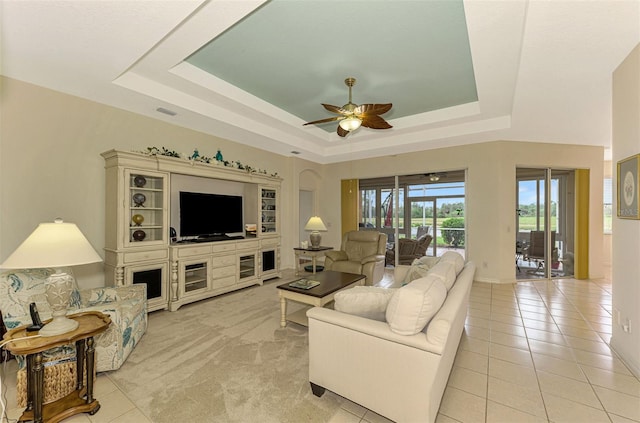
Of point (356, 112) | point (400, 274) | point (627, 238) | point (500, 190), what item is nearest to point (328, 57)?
point (356, 112)

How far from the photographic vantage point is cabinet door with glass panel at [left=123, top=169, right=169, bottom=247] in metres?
3.39

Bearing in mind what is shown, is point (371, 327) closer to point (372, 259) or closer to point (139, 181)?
point (372, 259)

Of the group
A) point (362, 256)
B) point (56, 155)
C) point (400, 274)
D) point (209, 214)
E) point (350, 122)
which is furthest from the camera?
point (362, 256)

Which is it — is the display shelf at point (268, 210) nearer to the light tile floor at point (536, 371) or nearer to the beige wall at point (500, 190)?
the beige wall at point (500, 190)

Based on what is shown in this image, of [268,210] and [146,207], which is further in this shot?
[268,210]

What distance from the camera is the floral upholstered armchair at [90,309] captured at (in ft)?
6.87

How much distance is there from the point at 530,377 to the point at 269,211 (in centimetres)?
456

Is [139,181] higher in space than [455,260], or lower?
higher

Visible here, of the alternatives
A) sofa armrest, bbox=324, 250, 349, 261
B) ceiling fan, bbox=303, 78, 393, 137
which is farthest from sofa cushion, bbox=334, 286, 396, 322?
sofa armrest, bbox=324, 250, 349, 261

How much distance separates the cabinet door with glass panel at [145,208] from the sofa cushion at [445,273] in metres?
3.44

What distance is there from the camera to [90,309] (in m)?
2.23

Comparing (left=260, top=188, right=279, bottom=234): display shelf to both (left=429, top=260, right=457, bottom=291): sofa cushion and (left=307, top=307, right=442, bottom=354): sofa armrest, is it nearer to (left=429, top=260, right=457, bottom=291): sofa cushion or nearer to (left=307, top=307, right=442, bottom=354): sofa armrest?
(left=307, top=307, right=442, bottom=354): sofa armrest

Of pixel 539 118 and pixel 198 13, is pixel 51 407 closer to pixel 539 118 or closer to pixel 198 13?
pixel 198 13

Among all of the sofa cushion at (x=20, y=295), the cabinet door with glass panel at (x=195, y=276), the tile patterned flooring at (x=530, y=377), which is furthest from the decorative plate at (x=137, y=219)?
the tile patterned flooring at (x=530, y=377)
